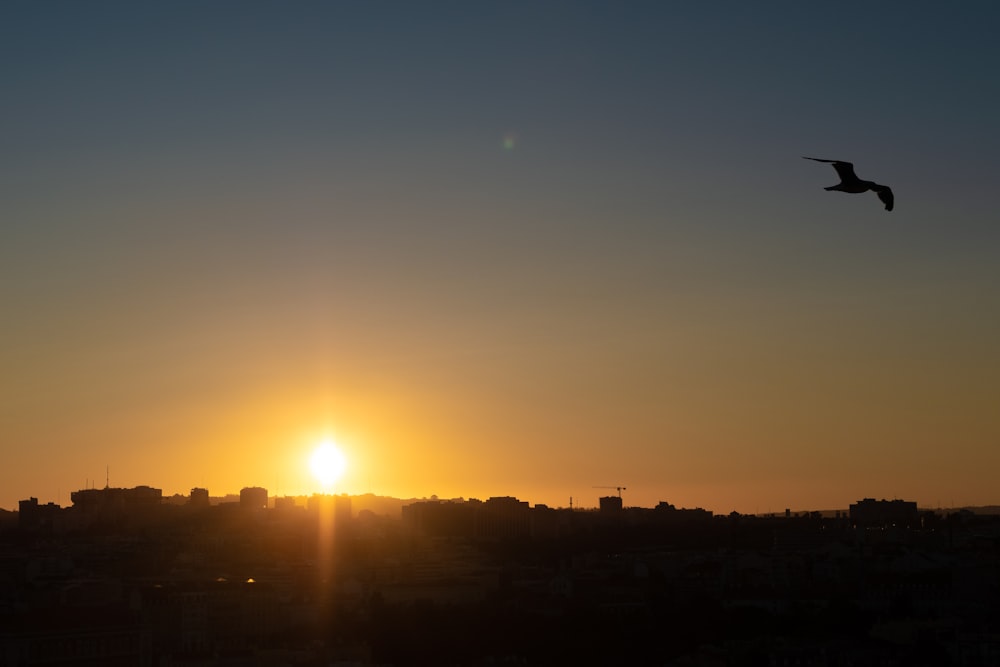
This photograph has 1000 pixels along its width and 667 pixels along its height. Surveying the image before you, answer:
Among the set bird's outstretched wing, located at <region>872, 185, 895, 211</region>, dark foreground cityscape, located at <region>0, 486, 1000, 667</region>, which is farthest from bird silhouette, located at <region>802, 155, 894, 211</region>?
dark foreground cityscape, located at <region>0, 486, 1000, 667</region>

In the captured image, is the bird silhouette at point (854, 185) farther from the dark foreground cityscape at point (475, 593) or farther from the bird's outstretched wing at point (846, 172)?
the dark foreground cityscape at point (475, 593)

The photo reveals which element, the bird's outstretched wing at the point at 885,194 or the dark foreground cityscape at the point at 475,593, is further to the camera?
the dark foreground cityscape at the point at 475,593

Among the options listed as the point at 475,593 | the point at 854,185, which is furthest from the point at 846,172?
the point at 475,593

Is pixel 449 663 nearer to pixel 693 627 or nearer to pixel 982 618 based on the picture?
pixel 693 627

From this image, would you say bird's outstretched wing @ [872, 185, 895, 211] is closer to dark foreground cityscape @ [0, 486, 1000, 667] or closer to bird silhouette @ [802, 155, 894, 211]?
bird silhouette @ [802, 155, 894, 211]

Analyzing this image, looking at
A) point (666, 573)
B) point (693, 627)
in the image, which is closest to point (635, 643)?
point (693, 627)

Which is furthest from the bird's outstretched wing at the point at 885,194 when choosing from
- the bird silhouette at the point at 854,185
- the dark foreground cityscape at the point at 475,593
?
the dark foreground cityscape at the point at 475,593

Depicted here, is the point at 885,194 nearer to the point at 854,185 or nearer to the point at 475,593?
the point at 854,185
